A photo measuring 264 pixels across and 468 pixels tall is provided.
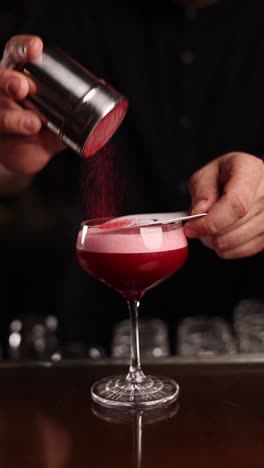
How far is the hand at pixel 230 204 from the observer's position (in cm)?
115

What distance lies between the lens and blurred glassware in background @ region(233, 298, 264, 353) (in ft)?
6.32

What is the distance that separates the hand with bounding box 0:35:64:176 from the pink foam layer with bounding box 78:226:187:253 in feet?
1.24

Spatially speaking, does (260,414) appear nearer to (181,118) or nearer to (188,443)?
(188,443)

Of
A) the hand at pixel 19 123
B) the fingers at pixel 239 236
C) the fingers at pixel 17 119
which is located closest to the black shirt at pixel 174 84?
the hand at pixel 19 123

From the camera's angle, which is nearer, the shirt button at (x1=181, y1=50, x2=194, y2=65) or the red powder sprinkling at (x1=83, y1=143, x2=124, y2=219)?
the red powder sprinkling at (x1=83, y1=143, x2=124, y2=219)

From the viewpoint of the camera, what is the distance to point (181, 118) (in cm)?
245

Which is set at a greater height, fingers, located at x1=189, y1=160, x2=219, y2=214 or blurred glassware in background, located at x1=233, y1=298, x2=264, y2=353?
fingers, located at x1=189, y1=160, x2=219, y2=214

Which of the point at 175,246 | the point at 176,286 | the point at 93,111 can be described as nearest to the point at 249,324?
the point at 176,286

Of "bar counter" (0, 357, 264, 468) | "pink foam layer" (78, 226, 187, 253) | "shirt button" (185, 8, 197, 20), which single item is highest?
"shirt button" (185, 8, 197, 20)

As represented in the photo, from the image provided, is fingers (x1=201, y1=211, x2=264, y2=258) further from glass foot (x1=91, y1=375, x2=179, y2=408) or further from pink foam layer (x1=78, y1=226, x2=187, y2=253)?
glass foot (x1=91, y1=375, x2=179, y2=408)

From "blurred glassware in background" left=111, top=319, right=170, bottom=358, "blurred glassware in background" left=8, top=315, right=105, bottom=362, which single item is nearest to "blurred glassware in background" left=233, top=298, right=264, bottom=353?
"blurred glassware in background" left=111, top=319, right=170, bottom=358

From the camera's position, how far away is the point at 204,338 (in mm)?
2076

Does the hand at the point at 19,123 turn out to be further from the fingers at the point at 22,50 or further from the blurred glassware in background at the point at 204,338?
the blurred glassware in background at the point at 204,338

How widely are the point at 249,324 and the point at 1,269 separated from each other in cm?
167
